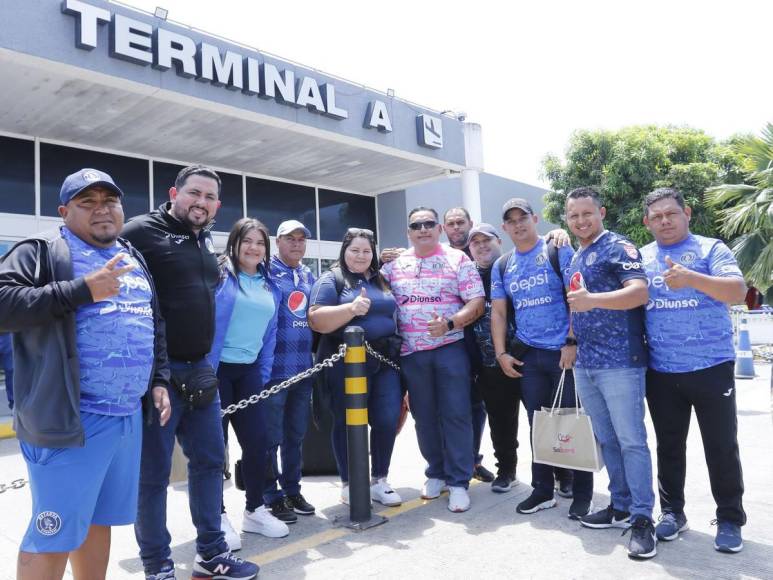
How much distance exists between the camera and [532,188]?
74.6ft

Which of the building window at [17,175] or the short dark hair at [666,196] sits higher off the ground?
the building window at [17,175]

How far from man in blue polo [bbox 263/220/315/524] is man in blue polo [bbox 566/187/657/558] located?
1810 mm

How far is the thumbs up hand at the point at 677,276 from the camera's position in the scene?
10.2 ft

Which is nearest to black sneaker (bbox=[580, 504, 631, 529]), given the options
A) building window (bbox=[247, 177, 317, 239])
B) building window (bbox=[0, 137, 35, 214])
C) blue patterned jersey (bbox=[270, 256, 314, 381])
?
blue patterned jersey (bbox=[270, 256, 314, 381])

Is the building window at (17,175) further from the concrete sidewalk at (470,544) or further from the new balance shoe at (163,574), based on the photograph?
the new balance shoe at (163,574)

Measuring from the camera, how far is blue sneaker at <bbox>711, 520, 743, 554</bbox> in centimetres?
321

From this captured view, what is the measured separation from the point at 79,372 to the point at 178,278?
0.82m

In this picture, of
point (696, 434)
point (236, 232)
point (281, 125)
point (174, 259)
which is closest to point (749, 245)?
point (696, 434)

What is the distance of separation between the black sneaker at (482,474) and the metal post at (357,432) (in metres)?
1.26

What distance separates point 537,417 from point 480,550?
0.88m

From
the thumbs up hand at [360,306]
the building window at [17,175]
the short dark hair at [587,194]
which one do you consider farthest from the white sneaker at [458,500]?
the building window at [17,175]

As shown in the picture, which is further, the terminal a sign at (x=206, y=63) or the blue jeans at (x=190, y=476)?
the terminal a sign at (x=206, y=63)

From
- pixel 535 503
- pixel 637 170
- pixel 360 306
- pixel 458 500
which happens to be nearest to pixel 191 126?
pixel 360 306

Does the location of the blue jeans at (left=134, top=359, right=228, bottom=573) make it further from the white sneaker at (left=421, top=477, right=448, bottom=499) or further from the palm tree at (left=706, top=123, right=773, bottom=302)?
the palm tree at (left=706, top=123, right=773, bottom=302)
